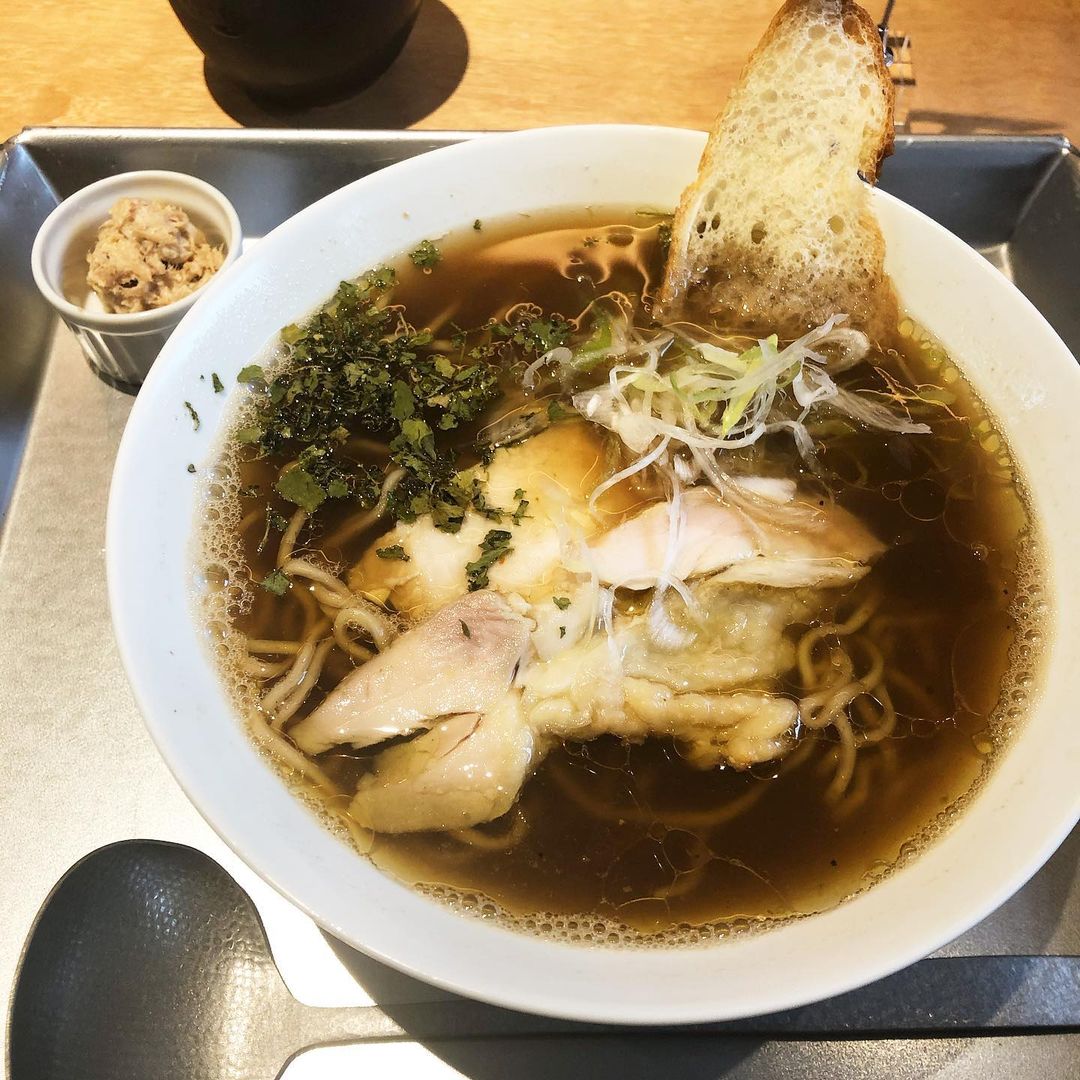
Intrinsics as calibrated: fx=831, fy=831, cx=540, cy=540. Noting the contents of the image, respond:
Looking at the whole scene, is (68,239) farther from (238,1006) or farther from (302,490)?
(238,1006)

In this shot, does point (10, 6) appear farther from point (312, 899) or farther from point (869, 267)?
point (312, 899)

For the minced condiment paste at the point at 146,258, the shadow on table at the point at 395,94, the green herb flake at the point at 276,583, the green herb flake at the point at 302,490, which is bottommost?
the green herb flake at the point at 276,583

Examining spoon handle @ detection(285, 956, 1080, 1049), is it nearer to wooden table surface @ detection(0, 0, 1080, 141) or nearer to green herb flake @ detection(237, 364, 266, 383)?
green herb flake @ detection(237, 364, 266, 383)

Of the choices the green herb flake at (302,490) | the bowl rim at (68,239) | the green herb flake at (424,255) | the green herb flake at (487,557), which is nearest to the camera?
the green herb flake at (487,557)

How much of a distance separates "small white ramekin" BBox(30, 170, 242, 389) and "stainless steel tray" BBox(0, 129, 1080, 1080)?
19 centimetres

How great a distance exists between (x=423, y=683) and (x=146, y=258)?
113 centimetres

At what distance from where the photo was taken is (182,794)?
156 cm

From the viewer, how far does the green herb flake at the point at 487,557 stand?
145 centimetres

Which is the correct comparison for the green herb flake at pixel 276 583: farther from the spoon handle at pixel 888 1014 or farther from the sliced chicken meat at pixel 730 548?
the spoon handle at pixel 888 1014

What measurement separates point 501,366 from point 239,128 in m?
1.03

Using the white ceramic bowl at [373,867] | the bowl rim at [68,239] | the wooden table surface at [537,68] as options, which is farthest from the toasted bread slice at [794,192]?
the bowl rim at [68,239]

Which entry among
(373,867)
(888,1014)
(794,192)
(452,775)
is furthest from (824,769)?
(794,192)

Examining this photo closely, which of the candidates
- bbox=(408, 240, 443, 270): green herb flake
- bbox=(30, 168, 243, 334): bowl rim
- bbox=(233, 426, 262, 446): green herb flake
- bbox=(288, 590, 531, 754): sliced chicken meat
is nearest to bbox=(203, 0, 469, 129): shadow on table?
bbox=(30, 168, 243, 334): bowl rim

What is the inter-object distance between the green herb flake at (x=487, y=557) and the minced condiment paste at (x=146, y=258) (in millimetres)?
915
